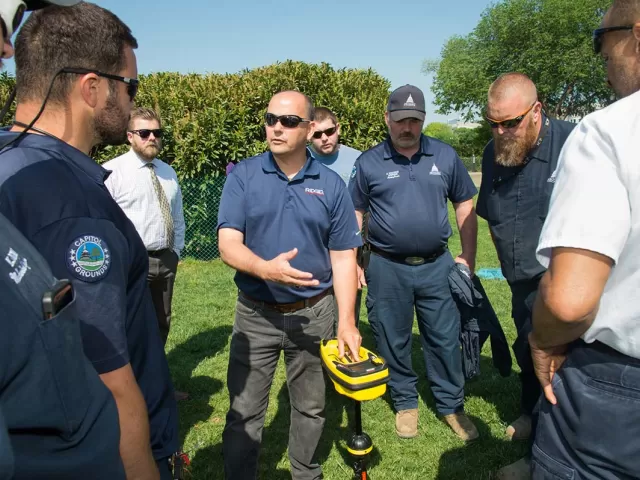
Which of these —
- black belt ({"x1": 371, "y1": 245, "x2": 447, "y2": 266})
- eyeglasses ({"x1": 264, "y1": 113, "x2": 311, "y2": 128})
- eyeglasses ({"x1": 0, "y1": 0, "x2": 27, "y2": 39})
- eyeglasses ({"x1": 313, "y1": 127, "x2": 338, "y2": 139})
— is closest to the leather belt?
eyeglasses ({"x1": 264, "y1": 113, "x2": 311, "y2": 128})

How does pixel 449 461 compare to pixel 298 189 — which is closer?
pixel 298 189

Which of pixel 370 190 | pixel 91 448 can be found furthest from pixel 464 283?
pixel 91 448

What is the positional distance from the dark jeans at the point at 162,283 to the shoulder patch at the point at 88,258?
312cm

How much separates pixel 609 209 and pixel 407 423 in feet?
9.63

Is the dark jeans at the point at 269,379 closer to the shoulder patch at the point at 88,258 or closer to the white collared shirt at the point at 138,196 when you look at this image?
the white collared shirt at the point at 138,196

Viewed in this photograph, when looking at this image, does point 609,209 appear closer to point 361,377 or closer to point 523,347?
point 361,377

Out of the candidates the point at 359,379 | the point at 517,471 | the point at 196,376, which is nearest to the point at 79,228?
the point at 359,379

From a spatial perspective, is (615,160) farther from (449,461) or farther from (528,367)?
(449,461)

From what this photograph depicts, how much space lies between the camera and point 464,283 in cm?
378

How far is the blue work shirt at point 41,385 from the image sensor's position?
775 millimetres

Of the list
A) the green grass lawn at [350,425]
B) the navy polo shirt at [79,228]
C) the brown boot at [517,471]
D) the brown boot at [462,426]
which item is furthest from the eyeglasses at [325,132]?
the navy polo shirt at [79,228]

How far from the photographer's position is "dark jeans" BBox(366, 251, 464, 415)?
12.7 feet

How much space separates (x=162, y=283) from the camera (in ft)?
14.5

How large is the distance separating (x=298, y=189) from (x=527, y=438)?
2.59 meters
